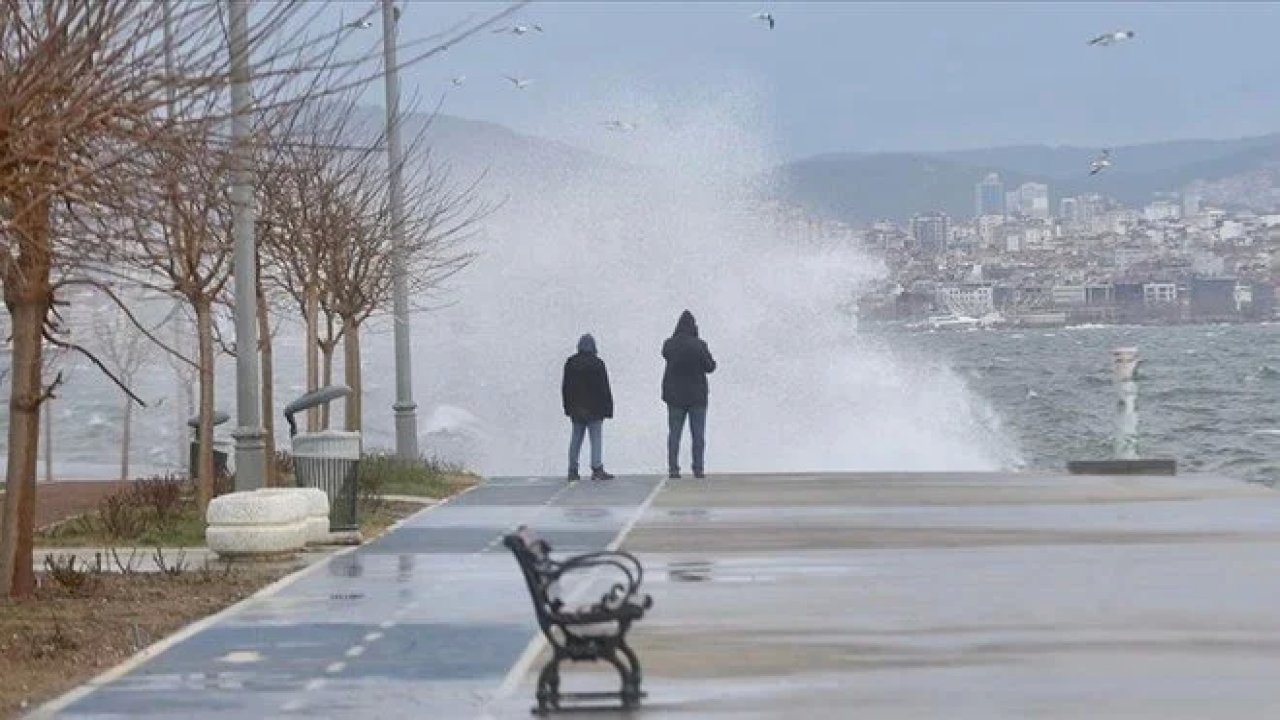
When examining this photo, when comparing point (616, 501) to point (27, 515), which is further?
point (616, 501)

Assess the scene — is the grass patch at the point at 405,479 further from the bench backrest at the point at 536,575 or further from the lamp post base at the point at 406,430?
the bench backrest at the point at 536,575

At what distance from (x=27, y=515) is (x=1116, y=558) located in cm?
855

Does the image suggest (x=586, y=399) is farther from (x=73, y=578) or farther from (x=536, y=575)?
(x=536, y=575)

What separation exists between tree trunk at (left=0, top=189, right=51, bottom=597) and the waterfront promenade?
1.66 metres

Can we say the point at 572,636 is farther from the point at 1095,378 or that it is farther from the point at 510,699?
the point at 1095,378

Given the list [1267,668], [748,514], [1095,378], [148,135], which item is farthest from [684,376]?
[1095,378]

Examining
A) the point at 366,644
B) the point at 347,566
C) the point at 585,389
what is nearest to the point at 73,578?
the point at 347,566

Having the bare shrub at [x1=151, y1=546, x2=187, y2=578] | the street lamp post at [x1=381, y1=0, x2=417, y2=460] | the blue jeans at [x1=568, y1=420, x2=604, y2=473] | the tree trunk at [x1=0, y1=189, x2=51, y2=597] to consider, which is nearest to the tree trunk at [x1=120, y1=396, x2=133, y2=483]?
the street lamp post at [x1=381, y1=0, x2=417, y2=460]

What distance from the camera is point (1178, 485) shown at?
38469mm

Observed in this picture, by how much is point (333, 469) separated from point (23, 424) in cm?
849

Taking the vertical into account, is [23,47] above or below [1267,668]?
above

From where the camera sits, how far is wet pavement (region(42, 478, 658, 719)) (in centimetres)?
1811

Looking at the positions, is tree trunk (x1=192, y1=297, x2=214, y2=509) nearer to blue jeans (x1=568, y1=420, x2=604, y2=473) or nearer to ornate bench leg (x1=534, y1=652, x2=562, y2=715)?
blue jeans (x1=568, y1=420, x2=604, y2=473)

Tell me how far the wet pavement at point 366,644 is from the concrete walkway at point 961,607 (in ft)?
2.36
